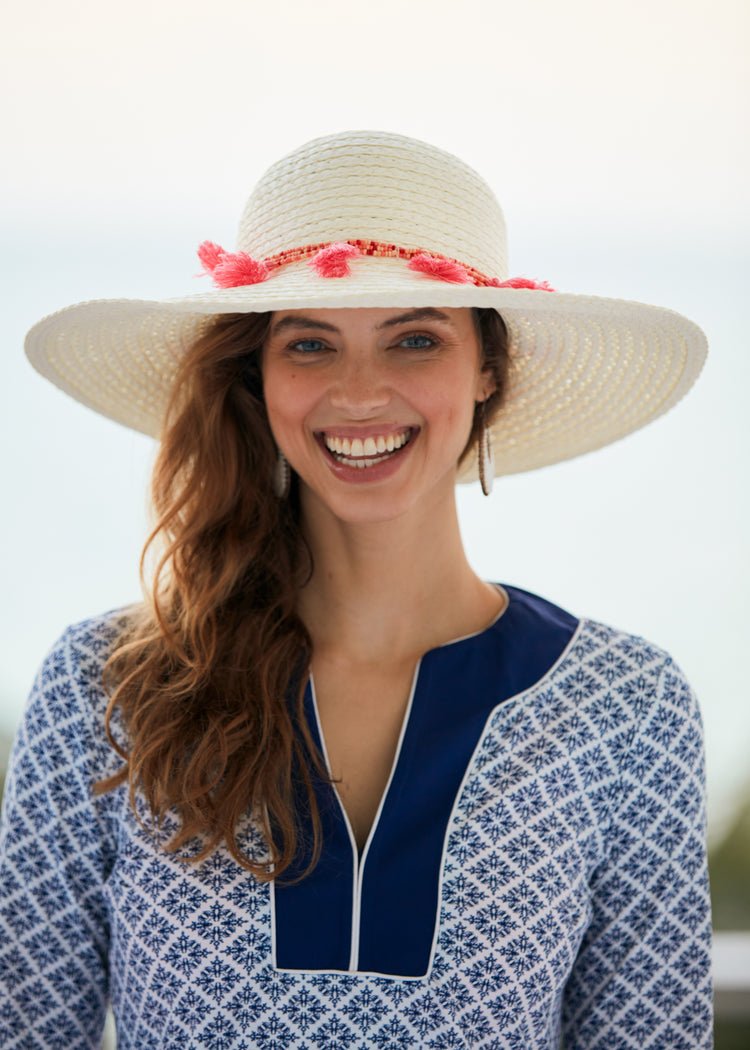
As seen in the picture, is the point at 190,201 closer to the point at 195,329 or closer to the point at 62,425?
the point at 62,425

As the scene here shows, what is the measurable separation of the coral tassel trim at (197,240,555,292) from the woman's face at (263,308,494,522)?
0.20 feet

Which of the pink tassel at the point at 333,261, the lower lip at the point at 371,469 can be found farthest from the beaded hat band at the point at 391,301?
the lower lip at the point at 371,469

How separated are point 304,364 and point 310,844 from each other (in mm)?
614

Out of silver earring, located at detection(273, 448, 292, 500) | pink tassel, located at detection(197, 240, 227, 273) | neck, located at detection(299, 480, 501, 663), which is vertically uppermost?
pink tassel, located at detection(197, 240, 227, 273)

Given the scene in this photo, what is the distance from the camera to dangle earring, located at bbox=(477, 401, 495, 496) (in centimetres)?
140

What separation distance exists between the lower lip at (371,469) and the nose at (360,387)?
0.23 feet

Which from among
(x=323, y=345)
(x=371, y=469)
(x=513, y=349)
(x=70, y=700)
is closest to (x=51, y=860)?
(x=70, y=700)

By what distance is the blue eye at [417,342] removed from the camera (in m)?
1.20

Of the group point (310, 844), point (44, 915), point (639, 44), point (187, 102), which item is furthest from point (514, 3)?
point (44, 915)

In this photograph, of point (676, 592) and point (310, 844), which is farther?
point (676, 592)

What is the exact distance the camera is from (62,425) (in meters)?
2.17

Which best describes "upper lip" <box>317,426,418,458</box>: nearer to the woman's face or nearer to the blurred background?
the woman's face

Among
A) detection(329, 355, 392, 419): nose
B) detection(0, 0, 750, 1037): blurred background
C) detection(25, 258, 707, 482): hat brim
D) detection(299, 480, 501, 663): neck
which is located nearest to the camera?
detection(25, 258, 707, 482): hat brim

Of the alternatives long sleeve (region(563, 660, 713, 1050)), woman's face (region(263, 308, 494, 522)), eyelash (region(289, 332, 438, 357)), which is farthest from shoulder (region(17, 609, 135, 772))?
long sleeve (region(563, 660, 713, 1050))
